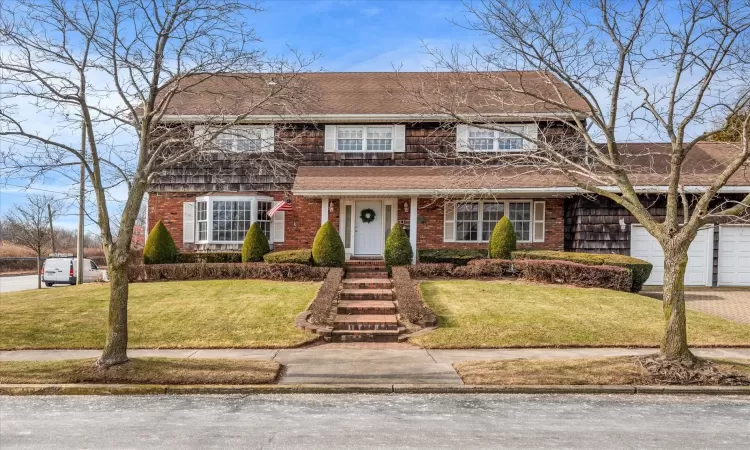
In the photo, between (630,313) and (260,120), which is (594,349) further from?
(260,120)

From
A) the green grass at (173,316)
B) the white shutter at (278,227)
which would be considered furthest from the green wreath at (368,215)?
the green grass at (173,316)

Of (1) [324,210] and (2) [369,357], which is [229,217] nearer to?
(1) [324,210]

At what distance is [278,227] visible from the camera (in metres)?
19.9

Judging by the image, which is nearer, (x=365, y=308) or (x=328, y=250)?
(x=365, y=308)

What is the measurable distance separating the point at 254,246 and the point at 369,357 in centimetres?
902

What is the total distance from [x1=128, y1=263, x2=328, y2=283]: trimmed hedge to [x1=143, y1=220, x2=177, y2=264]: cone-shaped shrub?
0.74 m

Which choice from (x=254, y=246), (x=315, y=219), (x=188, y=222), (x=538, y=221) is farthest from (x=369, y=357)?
(x=188, y=222)

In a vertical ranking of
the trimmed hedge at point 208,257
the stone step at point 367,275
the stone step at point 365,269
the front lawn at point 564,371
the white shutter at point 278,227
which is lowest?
the front lawn at point 564,371

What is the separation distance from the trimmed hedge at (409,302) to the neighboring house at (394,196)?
3.27m

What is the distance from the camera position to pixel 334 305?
13578 millimetres

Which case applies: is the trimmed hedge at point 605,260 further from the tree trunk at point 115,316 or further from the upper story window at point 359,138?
the tree trunk at point 115,316

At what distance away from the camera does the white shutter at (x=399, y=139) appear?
19.9 metres

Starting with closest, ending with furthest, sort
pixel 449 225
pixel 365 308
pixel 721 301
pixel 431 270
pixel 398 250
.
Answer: pixel 365 308 → pixel 721 301 → pixel 431 270 → pixel 398 250 → pixel 449 225

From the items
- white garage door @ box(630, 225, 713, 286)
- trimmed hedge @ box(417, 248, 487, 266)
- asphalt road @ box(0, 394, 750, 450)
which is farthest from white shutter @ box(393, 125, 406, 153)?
asphalt road @ box(0, 394, 750, 450)
